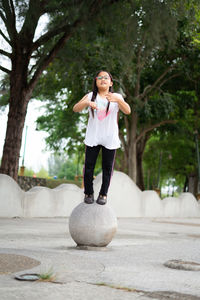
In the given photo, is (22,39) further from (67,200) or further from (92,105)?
(92,105)

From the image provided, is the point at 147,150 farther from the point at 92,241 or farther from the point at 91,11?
the point at 92,241

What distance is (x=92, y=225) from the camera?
602 cm

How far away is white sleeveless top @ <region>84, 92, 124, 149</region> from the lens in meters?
6.05

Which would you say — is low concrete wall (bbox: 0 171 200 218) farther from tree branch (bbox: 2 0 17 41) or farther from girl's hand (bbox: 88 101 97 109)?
girl's hand (bbox: 88 101 97 109)

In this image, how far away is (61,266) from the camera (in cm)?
446

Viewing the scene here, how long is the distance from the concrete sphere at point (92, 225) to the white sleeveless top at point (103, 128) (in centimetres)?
91

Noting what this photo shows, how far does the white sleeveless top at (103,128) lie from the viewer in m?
6.05

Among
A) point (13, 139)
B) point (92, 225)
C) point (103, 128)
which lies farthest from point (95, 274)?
point (13, 139)

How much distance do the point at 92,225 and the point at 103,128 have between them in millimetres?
1359

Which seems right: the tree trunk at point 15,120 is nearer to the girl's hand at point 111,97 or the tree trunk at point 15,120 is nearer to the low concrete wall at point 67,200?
the low concrete wall at point 67,200

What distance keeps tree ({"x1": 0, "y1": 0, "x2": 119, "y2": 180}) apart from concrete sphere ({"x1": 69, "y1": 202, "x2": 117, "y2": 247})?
8.31m

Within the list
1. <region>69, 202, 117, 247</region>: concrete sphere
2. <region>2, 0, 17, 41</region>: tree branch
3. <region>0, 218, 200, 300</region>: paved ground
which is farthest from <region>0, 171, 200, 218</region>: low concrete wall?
<region>69, 202, 117, 247</region>: concrete sphere

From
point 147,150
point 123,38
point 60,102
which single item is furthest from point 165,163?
point 123,38

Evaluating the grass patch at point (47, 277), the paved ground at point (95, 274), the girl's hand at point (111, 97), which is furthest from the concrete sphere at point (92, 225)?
the grass patch at point (47, 277)
